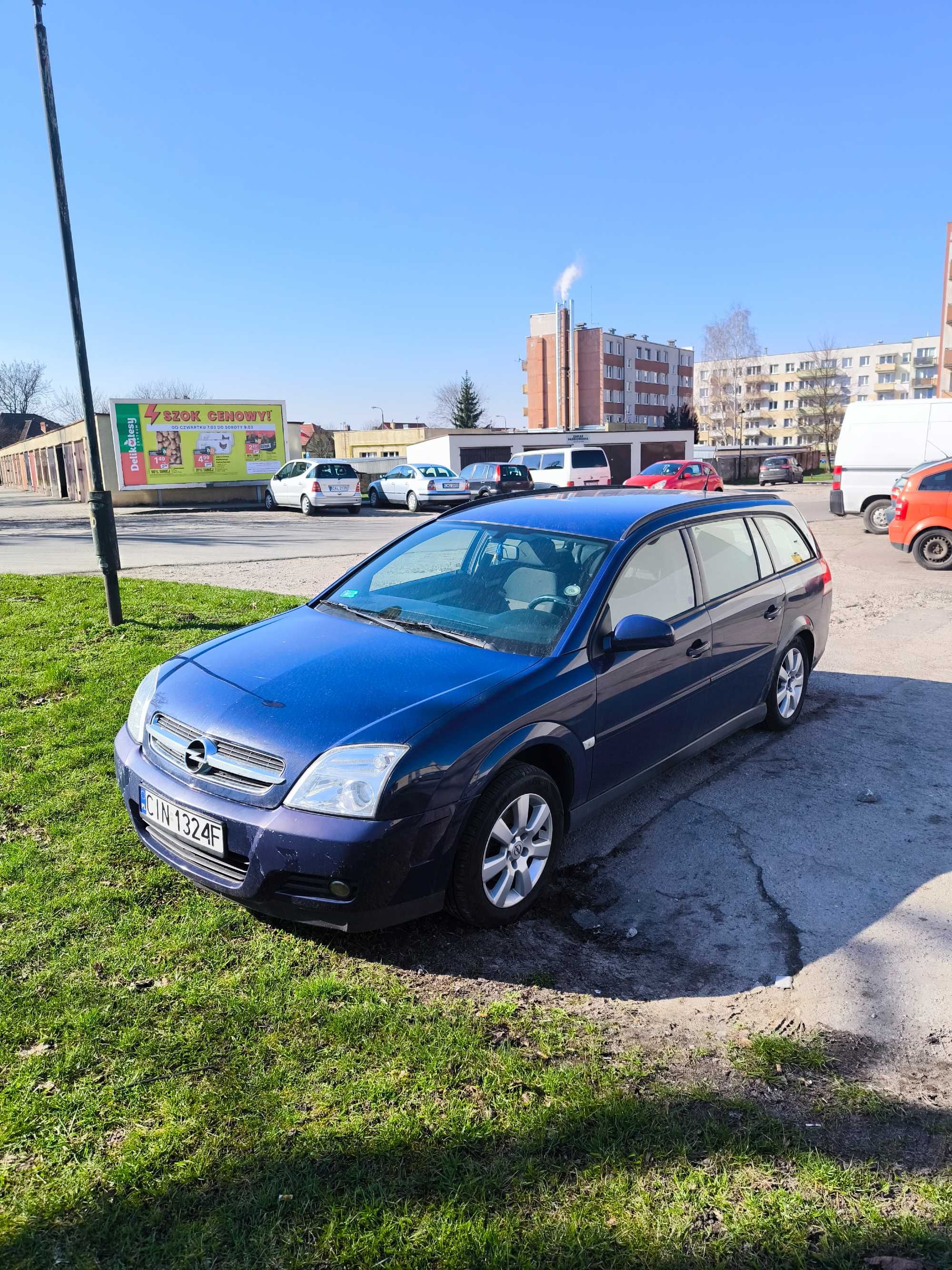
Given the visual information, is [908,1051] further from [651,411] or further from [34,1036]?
[651,411]

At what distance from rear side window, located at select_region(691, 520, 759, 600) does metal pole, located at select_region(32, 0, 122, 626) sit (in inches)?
186

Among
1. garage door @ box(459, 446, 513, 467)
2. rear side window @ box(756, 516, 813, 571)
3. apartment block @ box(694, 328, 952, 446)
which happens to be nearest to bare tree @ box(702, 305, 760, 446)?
apartment block @ box(694, 328, 952, 446)

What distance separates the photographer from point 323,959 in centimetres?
315

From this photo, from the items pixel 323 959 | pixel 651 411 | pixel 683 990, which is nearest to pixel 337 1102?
pixel 323 959

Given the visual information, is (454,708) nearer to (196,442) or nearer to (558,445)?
(196,442)

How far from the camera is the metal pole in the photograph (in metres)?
6.92

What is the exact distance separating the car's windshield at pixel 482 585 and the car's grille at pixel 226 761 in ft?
3.61

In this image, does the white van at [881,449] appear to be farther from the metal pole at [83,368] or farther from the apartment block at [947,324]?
the apartment block at [947,324]

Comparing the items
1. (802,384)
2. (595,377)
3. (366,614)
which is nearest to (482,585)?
(366,614)

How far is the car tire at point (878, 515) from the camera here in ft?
57.8

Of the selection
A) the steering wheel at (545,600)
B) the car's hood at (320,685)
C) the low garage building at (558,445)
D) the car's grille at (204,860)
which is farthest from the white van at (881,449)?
the low garage building at (558,445)

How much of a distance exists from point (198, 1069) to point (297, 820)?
2.56ft

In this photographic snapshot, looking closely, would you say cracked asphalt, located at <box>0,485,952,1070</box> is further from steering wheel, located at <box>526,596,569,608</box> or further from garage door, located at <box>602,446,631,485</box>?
garage door, located at <box>602,446,631,485</box>

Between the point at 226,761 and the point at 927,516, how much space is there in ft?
41.7
